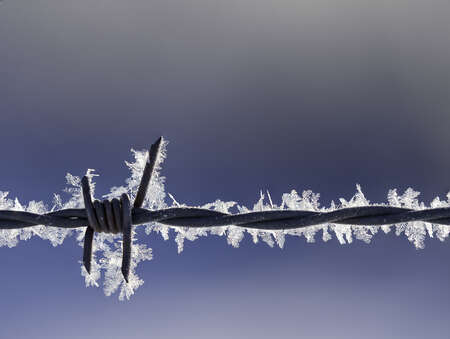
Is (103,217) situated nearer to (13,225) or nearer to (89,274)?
(89,274)

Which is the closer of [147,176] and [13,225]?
[147,176]

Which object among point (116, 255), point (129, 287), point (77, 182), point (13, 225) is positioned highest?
point (77, 182)

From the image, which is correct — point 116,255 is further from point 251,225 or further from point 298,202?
point 298,202

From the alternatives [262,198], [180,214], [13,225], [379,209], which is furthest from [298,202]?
[13,225]

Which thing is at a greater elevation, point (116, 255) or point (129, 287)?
point (116, 255)

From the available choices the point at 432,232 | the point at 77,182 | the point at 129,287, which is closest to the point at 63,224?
the point at 77,182

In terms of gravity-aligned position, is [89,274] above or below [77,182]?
below
